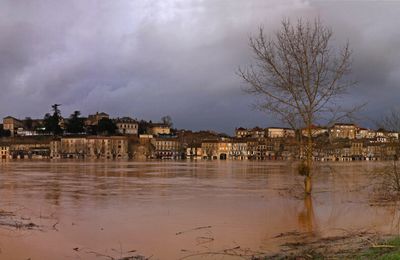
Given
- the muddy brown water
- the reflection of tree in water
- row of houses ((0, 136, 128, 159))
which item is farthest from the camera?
row of houses ((0, 136, 128, 159))

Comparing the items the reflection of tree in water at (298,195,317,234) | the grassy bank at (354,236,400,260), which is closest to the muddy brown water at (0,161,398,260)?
the reflection of tree in water at (298,195,317,234)

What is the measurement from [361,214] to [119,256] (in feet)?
32.9

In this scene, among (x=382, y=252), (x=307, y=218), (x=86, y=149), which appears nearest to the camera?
(x=382, y=252)

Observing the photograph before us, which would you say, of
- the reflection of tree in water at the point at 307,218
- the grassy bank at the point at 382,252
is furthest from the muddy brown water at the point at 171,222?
the grassy bank at the point at 382,252

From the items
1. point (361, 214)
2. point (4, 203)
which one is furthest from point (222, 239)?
point (4, 203)

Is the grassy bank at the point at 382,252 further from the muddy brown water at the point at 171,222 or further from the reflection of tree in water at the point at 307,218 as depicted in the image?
the reflection of tree in water at the point at 307,218

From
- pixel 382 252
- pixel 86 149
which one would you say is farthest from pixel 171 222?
pixel 86 149

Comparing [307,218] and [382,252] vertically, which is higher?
[382,252]

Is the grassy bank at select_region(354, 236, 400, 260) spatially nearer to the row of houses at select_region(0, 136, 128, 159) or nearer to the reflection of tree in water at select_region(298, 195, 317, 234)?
the reflection of tree in water at select_region(298, 195, 317, 234)

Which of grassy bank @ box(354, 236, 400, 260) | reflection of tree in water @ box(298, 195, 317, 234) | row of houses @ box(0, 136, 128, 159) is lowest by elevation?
reflection of tree in water @ box(298, 195, 317, 234)

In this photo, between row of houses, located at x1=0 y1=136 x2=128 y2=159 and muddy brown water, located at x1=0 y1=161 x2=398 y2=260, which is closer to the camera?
muddy brown water, located at x1=0 y1=161 x2=398 y2=260

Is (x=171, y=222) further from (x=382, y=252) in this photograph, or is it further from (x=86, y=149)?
(x=86, y=149)

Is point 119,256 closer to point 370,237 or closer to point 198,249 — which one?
point 198,249

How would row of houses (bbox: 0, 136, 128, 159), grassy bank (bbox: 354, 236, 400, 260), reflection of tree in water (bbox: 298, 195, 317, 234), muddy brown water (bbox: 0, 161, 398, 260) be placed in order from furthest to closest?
row of houses (bbox: 0, 136, 128, 159) → reflection of tree in water (bbox: 298, 195, 317, 234) → muddy brown water (bbox: 0, 161, 398, 260) → grassy bank (bbox: 354, 236, 400, 260)
